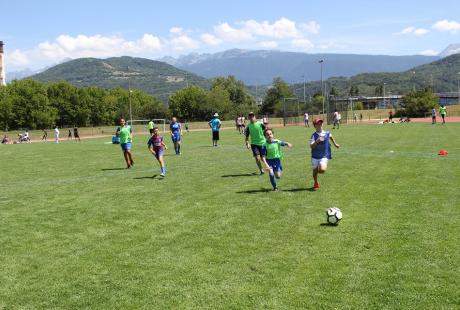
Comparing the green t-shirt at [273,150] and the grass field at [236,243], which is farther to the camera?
the green t-shirt at [273,150]

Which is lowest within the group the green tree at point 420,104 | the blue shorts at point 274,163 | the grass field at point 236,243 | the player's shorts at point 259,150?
the grass field at point 236,243

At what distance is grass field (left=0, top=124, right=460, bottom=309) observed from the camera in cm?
594

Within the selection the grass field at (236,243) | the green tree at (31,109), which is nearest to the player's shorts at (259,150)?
the grass field at (236,243)

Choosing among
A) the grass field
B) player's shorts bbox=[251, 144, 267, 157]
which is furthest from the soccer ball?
player's shorts bbox=[251, 144, 267, 157]

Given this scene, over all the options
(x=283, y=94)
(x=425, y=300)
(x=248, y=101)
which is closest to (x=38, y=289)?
(x=425, y=300)

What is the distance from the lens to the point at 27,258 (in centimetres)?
768

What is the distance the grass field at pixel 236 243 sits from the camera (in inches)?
234

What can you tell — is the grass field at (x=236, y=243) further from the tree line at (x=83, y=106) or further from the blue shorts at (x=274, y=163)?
the tree line at (x=83, y=106)

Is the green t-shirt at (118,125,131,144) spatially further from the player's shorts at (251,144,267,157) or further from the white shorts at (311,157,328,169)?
the white shorts at (311,157,328,169)

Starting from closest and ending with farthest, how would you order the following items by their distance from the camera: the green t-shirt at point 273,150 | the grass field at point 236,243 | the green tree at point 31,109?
1. the grass field at point 236,243
2. the green t-shirt at point 273,150
3. the green tree at point 31,109

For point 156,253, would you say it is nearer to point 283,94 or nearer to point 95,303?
point 95,303

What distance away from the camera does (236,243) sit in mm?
8008

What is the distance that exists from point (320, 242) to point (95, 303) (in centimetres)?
374

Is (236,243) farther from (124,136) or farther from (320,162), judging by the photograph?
(124,136)
